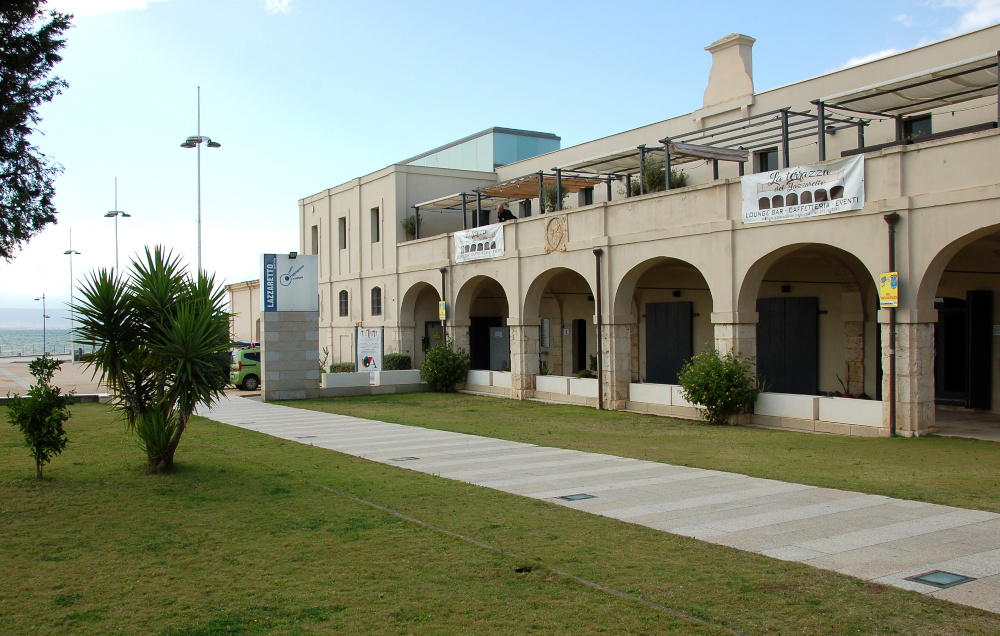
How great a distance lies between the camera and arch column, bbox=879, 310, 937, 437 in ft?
49.6

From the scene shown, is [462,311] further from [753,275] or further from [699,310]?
[753,275]

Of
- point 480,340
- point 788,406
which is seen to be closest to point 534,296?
point 480,340

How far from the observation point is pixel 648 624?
5359mm

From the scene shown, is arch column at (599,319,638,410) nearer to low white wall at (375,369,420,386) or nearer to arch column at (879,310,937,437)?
arch column at (879,310,937,437)

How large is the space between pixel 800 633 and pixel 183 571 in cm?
481

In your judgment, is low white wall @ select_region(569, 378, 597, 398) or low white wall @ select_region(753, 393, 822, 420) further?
low white wall @ select_region(569, 378, 597, 398)

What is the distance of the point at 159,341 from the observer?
38.6 ft

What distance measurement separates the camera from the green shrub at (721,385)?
59.2ft

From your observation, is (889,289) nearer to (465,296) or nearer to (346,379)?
(465,296)

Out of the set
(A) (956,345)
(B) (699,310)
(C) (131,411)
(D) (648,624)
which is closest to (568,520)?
(D) (648,624)

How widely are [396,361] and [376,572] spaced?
83.8 feet

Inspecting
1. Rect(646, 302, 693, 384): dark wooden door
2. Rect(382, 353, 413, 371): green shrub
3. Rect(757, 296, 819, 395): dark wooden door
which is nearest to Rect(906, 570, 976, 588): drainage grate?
Rect(757, 296, 819, 395): dark wooden door

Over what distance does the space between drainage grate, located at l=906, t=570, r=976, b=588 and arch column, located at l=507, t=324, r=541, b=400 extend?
19.4m

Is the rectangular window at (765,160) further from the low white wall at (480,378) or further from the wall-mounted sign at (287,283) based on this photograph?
the wall-mounted sign at (287,283)
